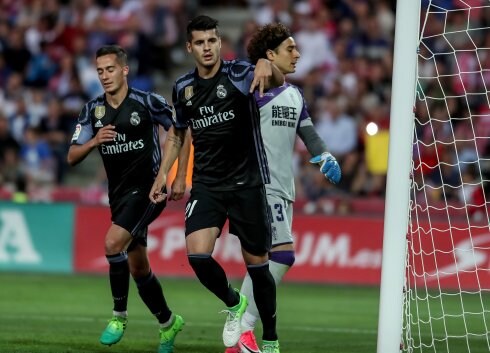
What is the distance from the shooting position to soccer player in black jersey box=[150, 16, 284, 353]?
26.8ft

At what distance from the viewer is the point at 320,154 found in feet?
29.3

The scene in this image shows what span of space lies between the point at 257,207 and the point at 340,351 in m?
1.91

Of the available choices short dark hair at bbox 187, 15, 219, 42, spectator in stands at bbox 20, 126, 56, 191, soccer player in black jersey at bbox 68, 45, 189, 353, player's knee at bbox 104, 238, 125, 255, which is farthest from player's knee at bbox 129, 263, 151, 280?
spectator in stands at bbox 20, 126, 56, 191

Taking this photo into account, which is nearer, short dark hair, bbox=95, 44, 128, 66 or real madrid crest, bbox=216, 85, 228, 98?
real madrid crest, bbox=216, 85, 228, 98

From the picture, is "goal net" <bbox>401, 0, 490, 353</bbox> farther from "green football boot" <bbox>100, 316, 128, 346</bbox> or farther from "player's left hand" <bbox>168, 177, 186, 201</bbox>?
"player's left hand" <bbox>168, 177, 186, 201</bbox>

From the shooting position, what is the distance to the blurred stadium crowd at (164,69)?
18609 mm

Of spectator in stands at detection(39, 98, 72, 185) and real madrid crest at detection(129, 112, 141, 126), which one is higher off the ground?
real madrid crest at detection(129, 112, 141, 126)

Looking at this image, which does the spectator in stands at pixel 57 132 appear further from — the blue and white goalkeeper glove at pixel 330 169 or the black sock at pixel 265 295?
the black sock at pixel 265 295

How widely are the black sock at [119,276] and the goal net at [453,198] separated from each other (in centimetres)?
303

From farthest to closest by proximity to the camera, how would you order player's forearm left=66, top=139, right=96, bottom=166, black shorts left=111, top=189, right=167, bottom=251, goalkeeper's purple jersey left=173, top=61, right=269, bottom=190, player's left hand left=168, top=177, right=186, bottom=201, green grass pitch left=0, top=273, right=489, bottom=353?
green grass pitch left=0, top=273, right=489, bottom=353 → black shorts left=111, top=189, right=167, bottom=251 → player's forearm left=66, top=139, right=96, bottom=166 → player's left hand left=168, top=177, right=186, bottom=201 → goalkeeper's purple jersey left=173, top=61, right=269, bottom=190

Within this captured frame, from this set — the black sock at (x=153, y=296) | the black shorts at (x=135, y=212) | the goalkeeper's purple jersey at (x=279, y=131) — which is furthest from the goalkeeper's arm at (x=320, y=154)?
the black sock at (x=153, y=296)

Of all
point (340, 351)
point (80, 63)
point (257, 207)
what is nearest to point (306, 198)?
point (80, 63)

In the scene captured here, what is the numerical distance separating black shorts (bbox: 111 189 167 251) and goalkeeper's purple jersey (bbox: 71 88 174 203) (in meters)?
0.07

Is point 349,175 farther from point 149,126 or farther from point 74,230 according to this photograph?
point 149,126
